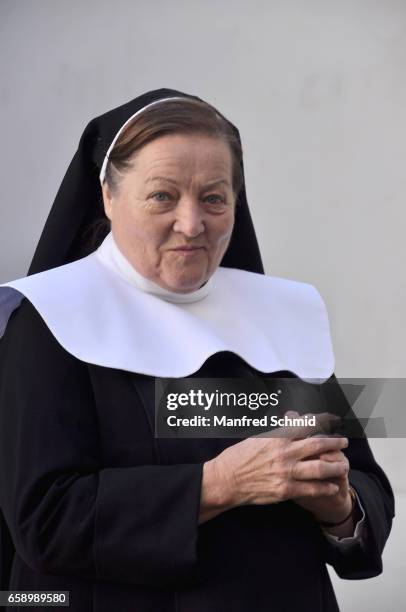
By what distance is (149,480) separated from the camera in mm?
2092

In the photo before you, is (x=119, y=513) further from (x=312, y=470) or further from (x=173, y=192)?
(x=173, y=192)

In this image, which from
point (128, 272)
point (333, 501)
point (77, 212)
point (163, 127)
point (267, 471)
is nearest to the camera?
point (267, 471)

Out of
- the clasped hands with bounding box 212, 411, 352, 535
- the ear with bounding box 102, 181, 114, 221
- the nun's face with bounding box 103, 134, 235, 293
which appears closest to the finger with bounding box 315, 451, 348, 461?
the clasped hands with bounding box 212, 411, 352, 535

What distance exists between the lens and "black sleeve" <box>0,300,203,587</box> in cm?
205

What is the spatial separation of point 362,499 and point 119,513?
58 cm

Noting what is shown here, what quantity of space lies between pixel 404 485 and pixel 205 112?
11.3 ft

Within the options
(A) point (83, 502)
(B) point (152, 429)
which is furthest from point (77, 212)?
(A) point (83, 502)

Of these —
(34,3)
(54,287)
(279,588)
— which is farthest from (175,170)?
(34,3)

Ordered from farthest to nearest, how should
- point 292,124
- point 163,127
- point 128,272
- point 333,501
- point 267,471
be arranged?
point 292,124 → point 128,272 → point 163,127 → point 333,501 → point 267,471

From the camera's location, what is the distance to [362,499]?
2328mm

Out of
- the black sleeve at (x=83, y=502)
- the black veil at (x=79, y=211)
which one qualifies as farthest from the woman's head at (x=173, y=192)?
the black sleeve at (x=83, y=502)

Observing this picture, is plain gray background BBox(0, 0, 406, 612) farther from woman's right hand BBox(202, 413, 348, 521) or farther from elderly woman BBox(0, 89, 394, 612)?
woman's right hand BBox(202, 413, 348, 521)

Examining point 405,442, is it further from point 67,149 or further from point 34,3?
point 34,3

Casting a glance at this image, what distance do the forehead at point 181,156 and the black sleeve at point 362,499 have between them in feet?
2.03
